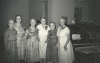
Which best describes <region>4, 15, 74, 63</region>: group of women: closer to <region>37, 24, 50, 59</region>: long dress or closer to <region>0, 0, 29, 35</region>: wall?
<region>37, 24, 50, 59</region>: long dress

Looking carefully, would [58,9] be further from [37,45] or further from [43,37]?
[37,45]

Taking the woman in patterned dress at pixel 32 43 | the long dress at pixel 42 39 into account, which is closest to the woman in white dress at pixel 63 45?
the long dress at pixel 42 39

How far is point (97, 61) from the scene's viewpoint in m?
5.53

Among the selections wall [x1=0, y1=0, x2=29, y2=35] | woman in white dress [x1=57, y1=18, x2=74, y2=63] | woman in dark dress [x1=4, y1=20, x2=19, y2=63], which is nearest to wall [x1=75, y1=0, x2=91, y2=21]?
wall [x1=0, y1=0, x2=29, y2=35]

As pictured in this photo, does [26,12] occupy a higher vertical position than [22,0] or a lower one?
lower

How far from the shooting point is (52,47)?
5004 millimetres

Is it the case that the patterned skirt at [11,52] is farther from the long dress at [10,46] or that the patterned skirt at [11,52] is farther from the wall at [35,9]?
the wall at [35,9]

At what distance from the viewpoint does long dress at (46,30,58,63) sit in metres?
4.98

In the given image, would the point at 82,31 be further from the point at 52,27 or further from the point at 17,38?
the point at 17,38

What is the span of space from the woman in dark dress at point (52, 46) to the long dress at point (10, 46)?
3.51 feet

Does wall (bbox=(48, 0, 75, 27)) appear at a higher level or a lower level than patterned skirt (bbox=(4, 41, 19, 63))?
higher

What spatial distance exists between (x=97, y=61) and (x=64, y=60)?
1345 millimetres

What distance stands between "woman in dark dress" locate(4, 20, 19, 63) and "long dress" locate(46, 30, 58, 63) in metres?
1.07

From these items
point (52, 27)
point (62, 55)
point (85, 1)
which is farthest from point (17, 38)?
point (85, 1)
